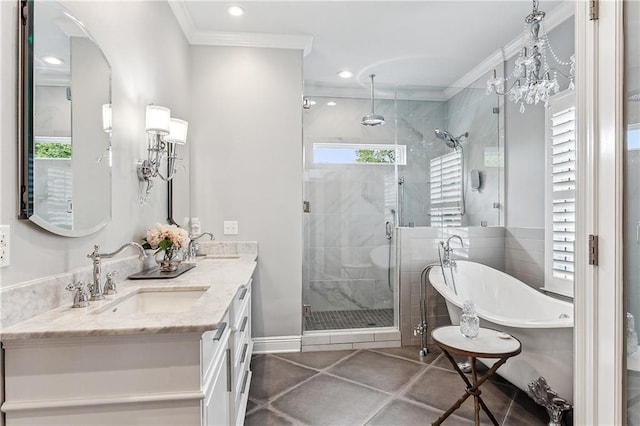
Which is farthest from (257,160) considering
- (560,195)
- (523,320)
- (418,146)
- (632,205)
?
(632,205)

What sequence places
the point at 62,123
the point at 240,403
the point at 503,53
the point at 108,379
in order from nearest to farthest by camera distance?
the point at 108,379 → the point at 62,123 → the point at 240,403 → the point at 503,53

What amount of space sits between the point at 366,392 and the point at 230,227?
1724 mm

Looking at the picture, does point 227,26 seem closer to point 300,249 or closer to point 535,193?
point 300,249

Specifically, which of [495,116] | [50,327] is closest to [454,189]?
[495,116]

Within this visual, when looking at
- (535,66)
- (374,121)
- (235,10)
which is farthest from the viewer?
(374,121)

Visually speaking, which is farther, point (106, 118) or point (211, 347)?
point (106, 118)

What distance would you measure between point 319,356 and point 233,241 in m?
1.25

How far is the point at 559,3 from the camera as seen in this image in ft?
8.87

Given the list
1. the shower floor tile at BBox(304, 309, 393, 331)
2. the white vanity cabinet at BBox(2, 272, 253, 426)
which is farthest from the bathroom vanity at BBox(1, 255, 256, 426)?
the shower floor tile at BBox(304, 309, 393, 331)

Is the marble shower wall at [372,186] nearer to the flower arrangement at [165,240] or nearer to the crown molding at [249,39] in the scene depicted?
the crown molding at [249,39]

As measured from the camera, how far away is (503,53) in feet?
11.2

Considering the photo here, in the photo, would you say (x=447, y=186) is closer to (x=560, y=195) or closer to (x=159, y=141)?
(x=560, y=195)

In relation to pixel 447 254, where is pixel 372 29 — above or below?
above

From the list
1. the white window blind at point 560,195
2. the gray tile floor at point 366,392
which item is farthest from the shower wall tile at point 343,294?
the white window blind at point 560,195
